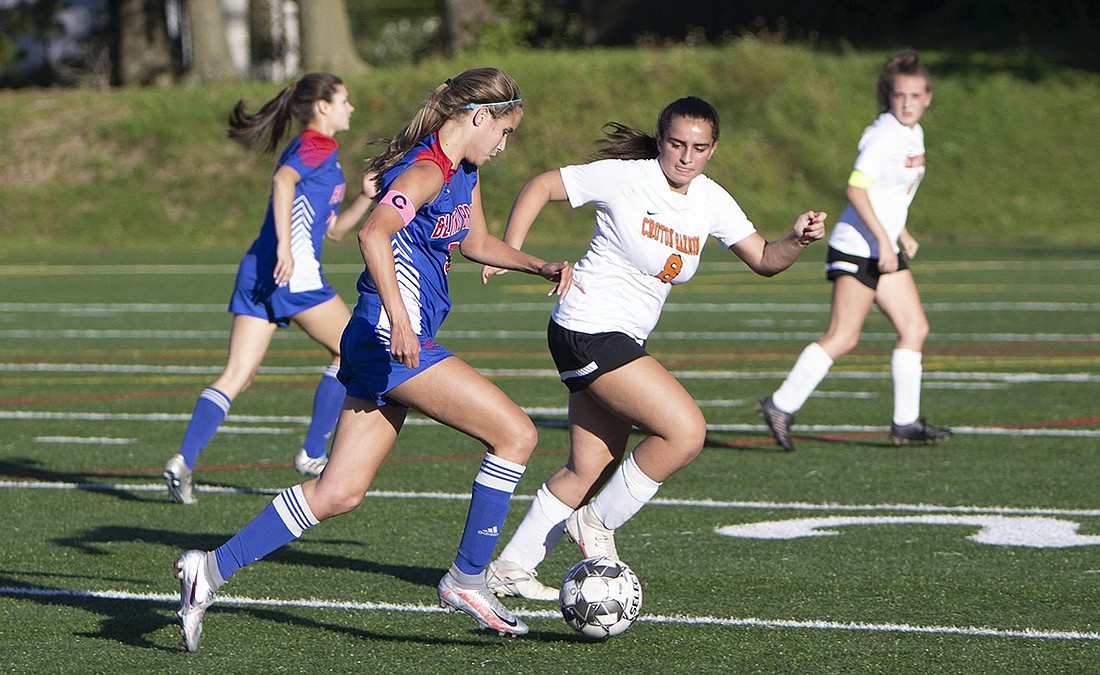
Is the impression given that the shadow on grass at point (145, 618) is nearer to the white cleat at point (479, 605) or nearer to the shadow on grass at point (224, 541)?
the white cleat at point (479, 605)

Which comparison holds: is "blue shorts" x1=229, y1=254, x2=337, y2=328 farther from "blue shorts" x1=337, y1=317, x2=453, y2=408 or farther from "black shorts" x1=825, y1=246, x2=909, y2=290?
"blue shorts" x1=337, y1=317, x2=453, y2=408

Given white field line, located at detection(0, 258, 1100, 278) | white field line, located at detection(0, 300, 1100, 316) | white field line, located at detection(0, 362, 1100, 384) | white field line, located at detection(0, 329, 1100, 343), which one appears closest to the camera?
white field line, located at detection(0, 362, 1100, 384)

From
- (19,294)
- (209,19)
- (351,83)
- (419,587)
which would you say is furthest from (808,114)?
(419,587)

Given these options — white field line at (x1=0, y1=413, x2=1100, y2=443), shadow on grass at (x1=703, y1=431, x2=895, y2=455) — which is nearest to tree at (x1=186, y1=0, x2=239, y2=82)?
white field line at (x1=0, y1=413, x2=1100, y2=443)

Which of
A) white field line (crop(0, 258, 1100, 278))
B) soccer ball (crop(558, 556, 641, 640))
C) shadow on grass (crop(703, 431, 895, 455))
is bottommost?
white field line (crop(0, 258, 1100, 278))

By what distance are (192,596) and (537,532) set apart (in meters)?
1.35

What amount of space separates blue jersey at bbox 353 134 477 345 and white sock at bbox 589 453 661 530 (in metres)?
0.97

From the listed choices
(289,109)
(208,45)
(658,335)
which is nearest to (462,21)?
(208,45)

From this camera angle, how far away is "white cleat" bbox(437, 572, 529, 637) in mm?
5605

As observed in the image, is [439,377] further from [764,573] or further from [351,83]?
[351,83]

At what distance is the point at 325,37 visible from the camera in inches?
1400

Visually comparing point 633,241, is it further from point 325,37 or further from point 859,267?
point 325,37

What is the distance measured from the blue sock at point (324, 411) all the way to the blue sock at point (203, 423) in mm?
463

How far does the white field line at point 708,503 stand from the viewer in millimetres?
8008
